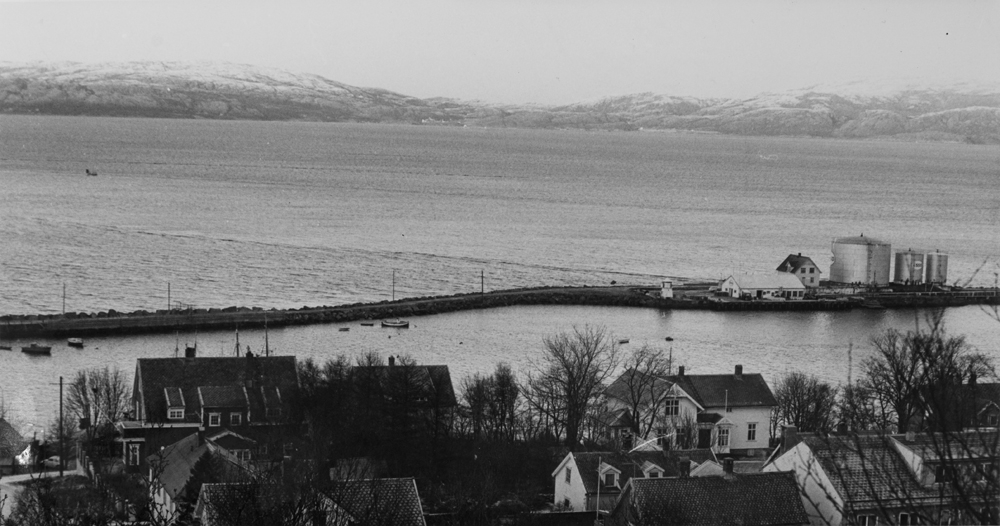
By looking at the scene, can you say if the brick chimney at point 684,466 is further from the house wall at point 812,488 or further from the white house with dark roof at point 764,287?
the white house with dark roof at point 764,287

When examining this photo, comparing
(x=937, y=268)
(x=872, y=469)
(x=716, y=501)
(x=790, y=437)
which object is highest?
(x=937, y=268)

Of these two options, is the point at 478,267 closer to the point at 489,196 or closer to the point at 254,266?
the point at 254,266

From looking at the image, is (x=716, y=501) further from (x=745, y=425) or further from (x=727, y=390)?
(x=727, y=390)

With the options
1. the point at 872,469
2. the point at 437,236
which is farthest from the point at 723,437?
the point at 437,236

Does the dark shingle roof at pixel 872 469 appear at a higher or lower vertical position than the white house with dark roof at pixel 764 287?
higher

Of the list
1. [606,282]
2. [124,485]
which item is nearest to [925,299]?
[606,282]

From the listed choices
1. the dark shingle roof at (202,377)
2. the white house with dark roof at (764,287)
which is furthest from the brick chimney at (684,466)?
the white house with dark roof at (764,287)
